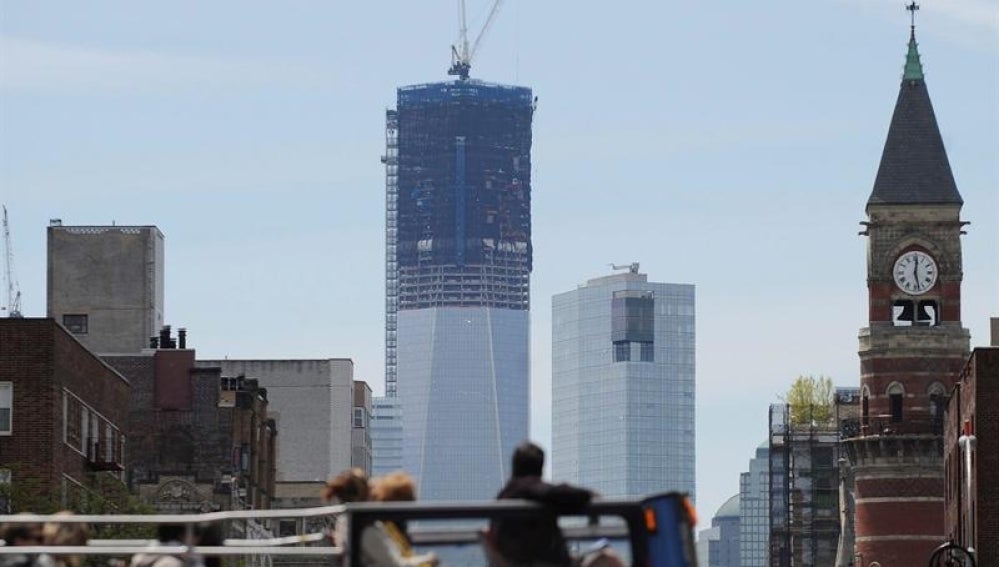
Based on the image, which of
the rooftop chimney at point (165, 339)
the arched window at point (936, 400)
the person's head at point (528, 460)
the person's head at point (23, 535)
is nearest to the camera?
the person's head at point (528, 460)

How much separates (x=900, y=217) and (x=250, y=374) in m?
44.8

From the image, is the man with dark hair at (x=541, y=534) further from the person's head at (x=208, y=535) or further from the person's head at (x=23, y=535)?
the person's head at (x=23, y=535)

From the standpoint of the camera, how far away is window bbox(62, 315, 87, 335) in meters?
135

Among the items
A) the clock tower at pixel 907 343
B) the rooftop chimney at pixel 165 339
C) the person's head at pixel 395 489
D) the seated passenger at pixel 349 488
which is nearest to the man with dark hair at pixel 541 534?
the person's head at pixel 395 489

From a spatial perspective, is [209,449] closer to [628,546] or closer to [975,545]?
[975,545]

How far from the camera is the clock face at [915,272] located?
5842 inches

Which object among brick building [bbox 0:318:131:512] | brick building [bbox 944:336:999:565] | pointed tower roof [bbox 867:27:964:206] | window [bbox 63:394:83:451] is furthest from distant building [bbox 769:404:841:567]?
brick building [bbox 0:318:131:512]

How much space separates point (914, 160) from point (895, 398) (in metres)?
12.4

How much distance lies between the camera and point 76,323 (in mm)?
135625

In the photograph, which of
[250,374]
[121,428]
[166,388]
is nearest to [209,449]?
[166,388]

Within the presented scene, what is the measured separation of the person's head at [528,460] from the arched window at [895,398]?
129m

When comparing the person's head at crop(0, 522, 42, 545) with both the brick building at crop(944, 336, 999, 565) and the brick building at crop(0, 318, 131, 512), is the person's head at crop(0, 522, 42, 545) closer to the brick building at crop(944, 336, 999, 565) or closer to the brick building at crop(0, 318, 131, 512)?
the brick building at crop(0, 318, 131, 512)

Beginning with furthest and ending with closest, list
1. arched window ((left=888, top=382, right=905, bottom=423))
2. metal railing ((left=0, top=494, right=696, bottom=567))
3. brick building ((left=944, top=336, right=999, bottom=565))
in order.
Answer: arched window ((left=888, top=382, right=905, bottom=423)) → brick building ((left=944, top=336, right=999, bottom=565)) → metal railing ((left=0, top=494, right=696, bottom=567))

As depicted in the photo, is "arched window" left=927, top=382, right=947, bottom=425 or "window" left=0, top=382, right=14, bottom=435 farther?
"arched window" left=927, top=382, right=947, bottom=425
